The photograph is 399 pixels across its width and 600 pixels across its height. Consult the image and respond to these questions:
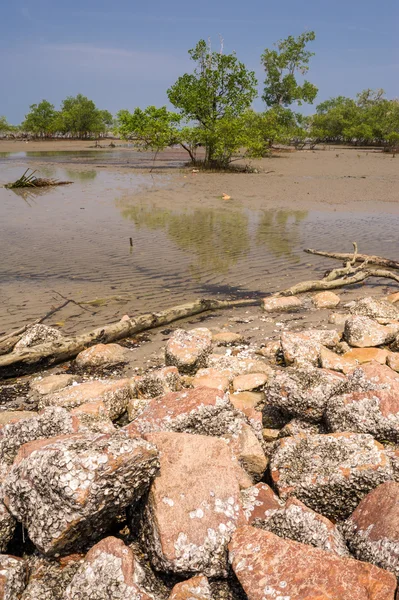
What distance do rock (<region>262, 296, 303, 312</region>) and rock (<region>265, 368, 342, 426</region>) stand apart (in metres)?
3.73

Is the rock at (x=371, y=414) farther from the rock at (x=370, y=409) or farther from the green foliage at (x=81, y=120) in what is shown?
the green foliage at (x=81, y=120)

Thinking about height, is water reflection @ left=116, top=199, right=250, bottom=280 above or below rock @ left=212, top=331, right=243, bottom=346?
above

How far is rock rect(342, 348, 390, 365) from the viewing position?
16.1ft

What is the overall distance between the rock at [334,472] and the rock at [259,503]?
4.8 inches

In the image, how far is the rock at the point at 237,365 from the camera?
5.07m

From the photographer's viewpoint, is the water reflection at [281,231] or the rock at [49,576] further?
the water reflection at [281,231]

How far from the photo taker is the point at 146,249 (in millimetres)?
11891

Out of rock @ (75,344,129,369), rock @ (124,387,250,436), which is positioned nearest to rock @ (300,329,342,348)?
rock @ (75,344,129,369)

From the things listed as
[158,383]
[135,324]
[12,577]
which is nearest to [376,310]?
[135,324]

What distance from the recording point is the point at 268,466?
333 centimetres

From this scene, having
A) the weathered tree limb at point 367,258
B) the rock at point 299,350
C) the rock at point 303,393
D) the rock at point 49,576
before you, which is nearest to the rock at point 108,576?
the rock at point 49,576

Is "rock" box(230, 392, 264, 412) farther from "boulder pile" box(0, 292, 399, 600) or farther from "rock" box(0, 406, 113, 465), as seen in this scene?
"rock" box(0, 406, 113, 465)

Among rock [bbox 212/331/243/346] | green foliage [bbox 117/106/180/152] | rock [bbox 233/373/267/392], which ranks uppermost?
green foliage [bbox 117/106/180/152]

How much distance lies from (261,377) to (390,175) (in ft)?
93.9
